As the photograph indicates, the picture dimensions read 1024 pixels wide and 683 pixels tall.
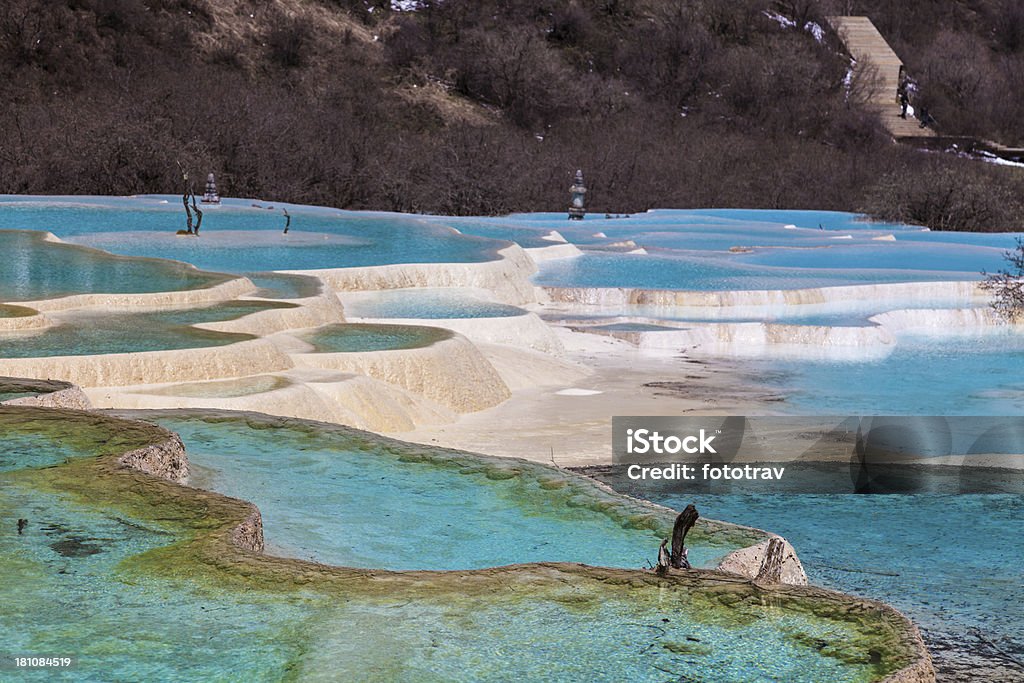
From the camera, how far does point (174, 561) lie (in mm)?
4199

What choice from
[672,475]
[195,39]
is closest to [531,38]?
[195,39]

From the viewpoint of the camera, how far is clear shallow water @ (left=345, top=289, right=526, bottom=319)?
12.4 metres

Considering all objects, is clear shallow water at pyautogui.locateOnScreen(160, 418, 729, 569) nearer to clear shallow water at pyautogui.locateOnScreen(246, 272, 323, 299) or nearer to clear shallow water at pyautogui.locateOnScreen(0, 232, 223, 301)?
clear shallow water at pyautogui.locateOnScreen(0, 232, 223, 301)

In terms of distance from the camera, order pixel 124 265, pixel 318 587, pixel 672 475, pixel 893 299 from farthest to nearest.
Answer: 1. pixel 893 299
2. pixel 124 265
3. pixel 672 475
4. pixel 318 587

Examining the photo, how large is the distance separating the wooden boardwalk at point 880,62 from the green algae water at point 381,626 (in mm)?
35063

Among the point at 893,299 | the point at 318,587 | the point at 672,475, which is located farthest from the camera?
the point at 893,299

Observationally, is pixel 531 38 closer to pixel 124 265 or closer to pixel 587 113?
pixel 587 113

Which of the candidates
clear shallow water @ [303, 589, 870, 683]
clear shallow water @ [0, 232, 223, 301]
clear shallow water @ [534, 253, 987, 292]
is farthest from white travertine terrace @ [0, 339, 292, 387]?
clear shallow water @ [534, 253, 987, 292]

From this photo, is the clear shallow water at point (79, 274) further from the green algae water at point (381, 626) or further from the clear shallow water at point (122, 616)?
the green algae water at point (381, 626)

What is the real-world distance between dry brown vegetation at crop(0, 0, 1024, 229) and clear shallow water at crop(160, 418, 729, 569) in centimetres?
1809

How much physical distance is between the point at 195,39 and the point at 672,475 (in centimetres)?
2748

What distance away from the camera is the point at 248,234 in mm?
16797

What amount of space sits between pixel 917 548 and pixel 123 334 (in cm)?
503

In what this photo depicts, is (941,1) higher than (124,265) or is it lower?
higher
